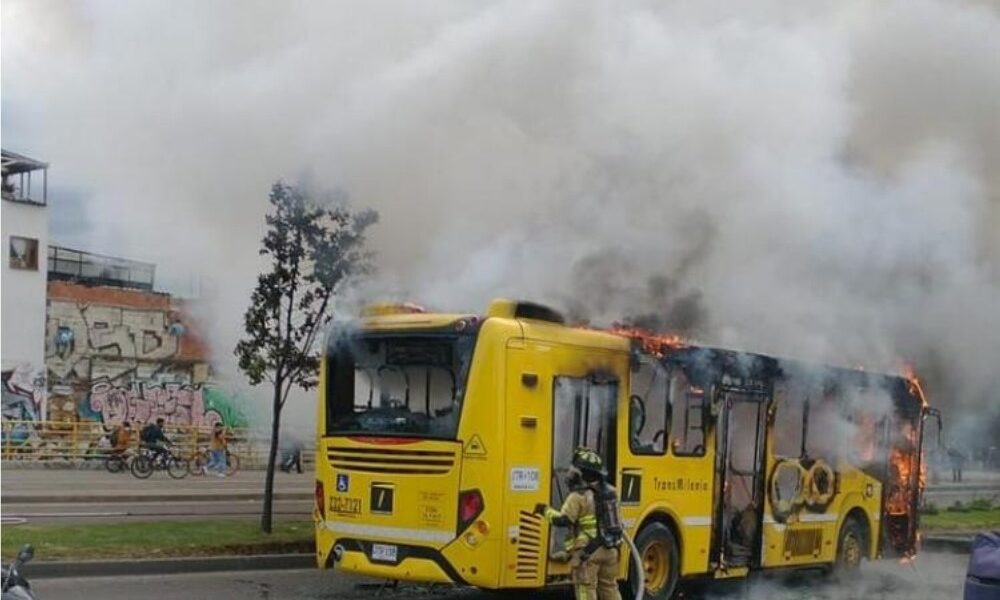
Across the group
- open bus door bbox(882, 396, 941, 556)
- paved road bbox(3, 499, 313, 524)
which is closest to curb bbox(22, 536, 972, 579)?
paved road bbox(3, 499, 313, 524)

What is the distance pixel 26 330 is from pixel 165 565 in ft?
71.8

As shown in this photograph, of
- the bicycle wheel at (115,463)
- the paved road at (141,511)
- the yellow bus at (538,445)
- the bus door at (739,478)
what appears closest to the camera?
the yellow bus at (538,445)

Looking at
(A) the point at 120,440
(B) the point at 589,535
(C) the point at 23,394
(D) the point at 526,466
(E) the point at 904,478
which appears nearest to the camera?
(B) the point at 589,535

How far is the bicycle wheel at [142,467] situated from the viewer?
2539cm

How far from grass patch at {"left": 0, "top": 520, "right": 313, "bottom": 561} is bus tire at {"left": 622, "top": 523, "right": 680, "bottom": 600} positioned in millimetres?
4276

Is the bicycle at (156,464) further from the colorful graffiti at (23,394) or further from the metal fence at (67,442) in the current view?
the colorful graffiti at (23,394)

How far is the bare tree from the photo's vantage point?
1230 centimetres

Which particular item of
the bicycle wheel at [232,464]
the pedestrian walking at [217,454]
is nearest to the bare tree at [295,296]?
the pedestrian walking at [217,454]

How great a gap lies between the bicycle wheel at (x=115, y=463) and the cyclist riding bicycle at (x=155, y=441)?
24.8 inches

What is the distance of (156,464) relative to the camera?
2628 cm

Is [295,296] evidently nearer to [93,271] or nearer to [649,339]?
[649,339]

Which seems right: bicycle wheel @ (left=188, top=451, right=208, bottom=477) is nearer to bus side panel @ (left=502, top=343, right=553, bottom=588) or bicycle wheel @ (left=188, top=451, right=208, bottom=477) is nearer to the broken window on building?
the broken window on building

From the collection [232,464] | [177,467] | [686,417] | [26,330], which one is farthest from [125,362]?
[686,417]

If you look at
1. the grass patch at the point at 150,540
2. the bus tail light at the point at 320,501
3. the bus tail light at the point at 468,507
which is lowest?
the grass patch at the point at 150,540
